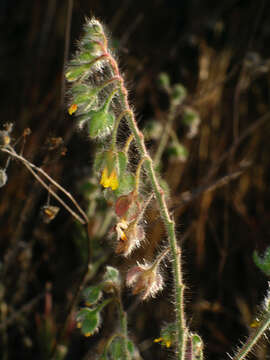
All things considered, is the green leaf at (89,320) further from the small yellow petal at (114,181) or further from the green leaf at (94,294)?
the small yellow petal at (114,181)

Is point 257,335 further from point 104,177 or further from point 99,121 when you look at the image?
point 99,121

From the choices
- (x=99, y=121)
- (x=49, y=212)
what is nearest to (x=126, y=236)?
(x=99, y=121)

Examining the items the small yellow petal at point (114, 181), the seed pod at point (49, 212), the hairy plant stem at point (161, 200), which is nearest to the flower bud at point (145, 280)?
the hairy plant stem at point (161, 200)

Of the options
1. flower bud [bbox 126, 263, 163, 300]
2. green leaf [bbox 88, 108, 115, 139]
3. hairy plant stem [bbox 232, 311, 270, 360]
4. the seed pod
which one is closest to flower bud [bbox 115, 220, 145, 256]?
flower bud [bbox 126, 263, 163, 300]

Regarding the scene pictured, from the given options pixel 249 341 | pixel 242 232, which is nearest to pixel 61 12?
pixel 242 232

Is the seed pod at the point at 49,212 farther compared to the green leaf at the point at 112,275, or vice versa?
the seed pod at the point at 49,212

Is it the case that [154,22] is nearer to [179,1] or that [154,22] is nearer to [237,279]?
Result: [179,1]
